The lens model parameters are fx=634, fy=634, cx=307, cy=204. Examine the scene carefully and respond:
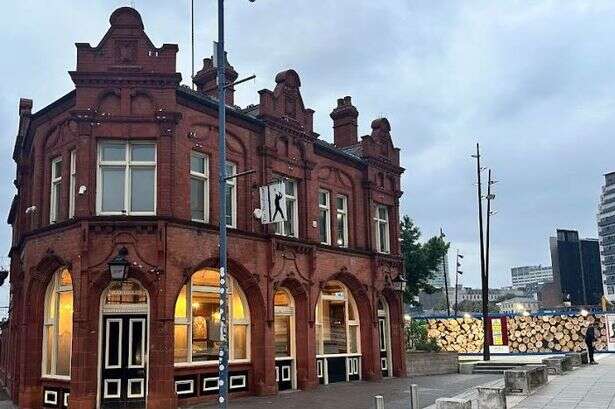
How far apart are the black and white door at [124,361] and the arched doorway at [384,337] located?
36.6 ft

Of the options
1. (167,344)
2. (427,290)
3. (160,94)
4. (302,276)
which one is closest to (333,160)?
(302,276)

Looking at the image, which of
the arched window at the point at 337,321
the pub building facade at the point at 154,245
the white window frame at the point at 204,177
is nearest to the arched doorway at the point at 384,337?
the arched window at the point at 337,321

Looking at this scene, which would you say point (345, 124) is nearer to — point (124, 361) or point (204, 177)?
point (204, 177)

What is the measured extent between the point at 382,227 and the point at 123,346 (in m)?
13.7

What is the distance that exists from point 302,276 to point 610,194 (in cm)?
14608

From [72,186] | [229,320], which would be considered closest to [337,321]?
[229,320]

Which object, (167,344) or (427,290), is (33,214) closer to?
(167,344)

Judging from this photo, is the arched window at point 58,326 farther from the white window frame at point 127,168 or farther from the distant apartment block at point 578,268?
the distant apartment block at point 578,268

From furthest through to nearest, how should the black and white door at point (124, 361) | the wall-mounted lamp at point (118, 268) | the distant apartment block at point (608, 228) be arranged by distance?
the distant apartment block at point (608, 228) < the black and white door at point (124, 361) < the wall-mounted lamp at point (118, 268)

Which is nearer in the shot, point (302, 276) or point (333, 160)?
point (302, 276)

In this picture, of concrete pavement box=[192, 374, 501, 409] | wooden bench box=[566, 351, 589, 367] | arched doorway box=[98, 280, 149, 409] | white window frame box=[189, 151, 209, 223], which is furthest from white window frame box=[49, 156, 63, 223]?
wooden bench box=[566, 351, 589, 367]

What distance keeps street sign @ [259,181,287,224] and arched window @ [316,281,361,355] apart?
8.54 m

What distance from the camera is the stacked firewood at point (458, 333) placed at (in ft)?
137

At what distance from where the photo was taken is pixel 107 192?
17.3m
